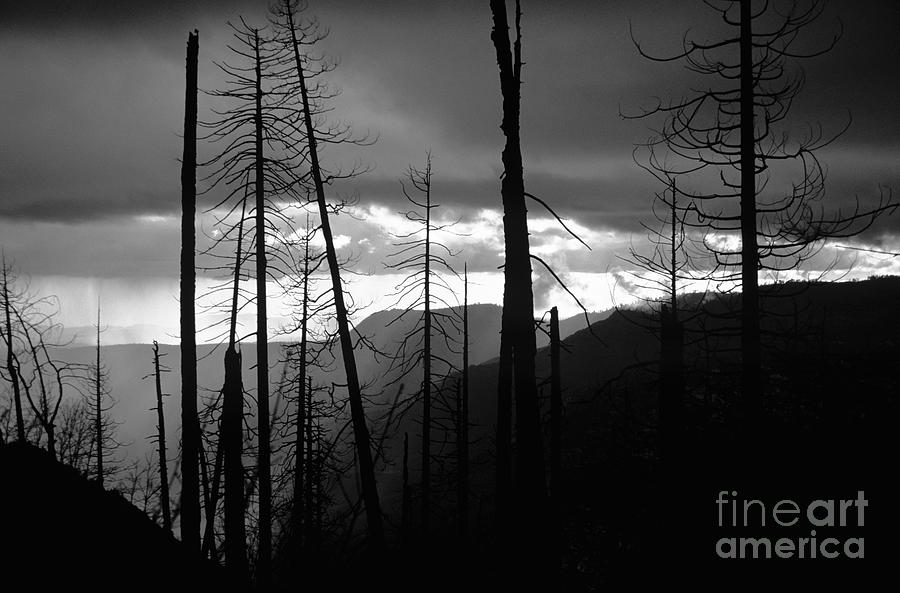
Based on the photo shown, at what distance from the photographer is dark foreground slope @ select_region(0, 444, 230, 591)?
7738mm

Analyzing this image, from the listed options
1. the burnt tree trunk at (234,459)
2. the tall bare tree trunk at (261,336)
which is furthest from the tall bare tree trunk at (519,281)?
the tall bare tree trunk at (261,336)

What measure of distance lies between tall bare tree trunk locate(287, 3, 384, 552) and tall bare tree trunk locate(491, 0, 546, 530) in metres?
6.07

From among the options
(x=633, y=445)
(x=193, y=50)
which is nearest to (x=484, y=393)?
(x=633, y=445)

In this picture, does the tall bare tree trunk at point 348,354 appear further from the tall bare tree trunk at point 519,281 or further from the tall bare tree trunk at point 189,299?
the tall bare tree trunk at point 519,281

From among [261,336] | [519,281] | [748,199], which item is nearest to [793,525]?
[748,199]

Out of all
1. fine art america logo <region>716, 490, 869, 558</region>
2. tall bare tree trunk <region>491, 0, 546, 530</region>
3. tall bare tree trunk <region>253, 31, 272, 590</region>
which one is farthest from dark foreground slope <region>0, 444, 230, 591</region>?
fine art america logo <region>716, 490, 869, 558</region>

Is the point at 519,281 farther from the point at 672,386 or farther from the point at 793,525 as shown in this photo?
the point at 793,525

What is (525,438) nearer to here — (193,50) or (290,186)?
(290,186)

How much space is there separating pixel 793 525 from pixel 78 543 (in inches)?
566

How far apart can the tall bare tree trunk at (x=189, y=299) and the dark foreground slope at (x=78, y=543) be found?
908mm

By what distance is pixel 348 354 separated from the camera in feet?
43.2

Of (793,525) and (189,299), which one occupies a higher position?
(189,299)

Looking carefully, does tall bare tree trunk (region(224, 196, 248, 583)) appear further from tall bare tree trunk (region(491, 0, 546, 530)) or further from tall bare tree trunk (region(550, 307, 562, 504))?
tall bare tree trunk (region(550, 307, 562, 504))

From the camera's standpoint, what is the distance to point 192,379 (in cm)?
1055
